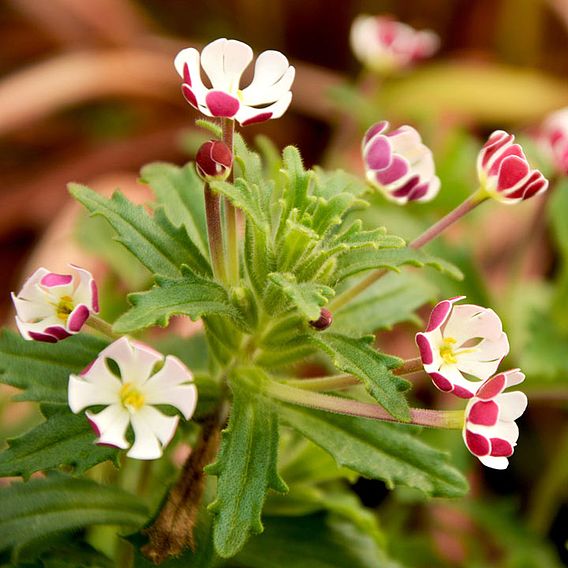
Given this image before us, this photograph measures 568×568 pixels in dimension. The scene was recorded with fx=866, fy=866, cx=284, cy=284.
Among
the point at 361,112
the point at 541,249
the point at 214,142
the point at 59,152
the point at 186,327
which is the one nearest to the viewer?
the point at 214,142

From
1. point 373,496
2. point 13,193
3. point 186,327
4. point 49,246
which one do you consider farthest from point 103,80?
point 373,496

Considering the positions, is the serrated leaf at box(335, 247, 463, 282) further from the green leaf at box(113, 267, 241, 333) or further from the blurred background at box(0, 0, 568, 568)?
the blurred background at box(0, 0, 568, 568)

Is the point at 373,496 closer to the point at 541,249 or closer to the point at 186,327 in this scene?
the point at 186,327

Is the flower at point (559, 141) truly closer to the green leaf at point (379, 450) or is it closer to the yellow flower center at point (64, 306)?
the green leaf at point (379, 450)

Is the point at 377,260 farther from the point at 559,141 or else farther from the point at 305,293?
the point at 559,141

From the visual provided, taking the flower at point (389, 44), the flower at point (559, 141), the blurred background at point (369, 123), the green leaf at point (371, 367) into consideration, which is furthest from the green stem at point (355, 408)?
the flower at point (389, 44)
